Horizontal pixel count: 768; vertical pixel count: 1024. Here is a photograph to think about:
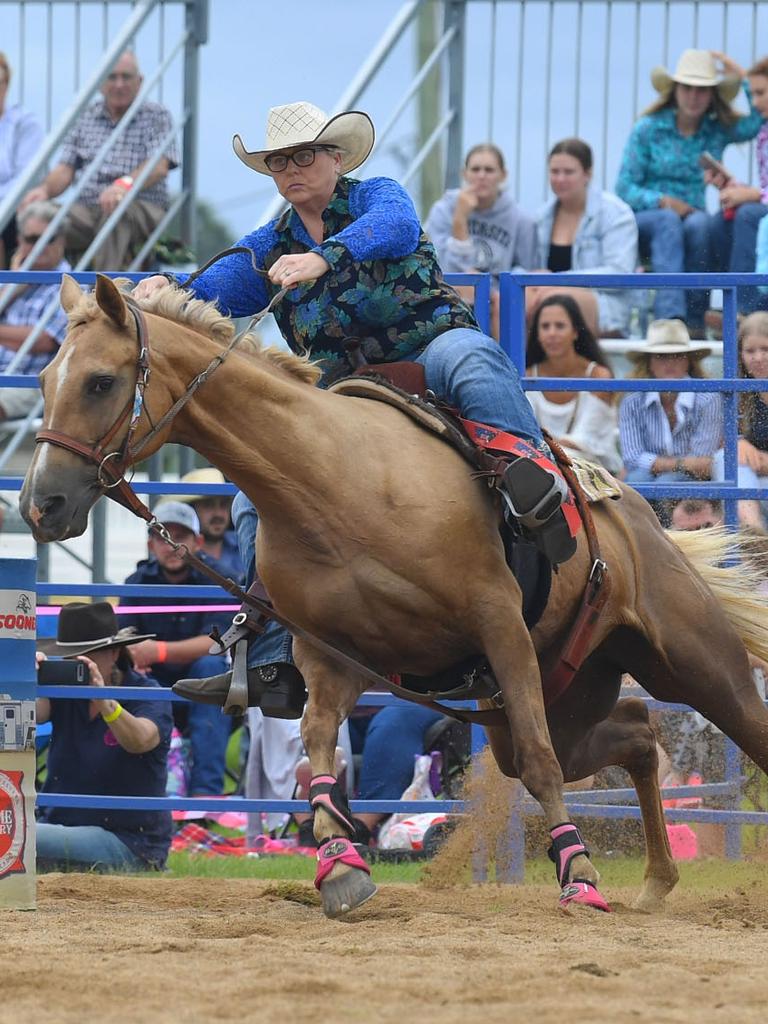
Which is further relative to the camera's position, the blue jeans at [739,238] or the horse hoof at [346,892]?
the blue jeans at [739,238]

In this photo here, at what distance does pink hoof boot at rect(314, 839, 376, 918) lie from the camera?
16.3 feet

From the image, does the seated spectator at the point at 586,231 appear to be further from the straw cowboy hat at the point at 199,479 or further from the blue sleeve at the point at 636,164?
the straw cowboy hat at the point at 199,479

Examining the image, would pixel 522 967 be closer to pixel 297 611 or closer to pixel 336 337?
pixel 297 611

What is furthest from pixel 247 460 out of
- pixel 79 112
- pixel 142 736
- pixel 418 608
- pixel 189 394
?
pixel 79 112

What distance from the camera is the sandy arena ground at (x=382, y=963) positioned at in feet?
11.7

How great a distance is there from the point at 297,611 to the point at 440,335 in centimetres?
107

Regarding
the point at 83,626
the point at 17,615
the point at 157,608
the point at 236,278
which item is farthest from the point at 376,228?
the point at 157,608

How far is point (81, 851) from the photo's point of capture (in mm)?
7098

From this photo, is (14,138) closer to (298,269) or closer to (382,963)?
(298,269)

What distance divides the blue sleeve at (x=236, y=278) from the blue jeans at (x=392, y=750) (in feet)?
7.15

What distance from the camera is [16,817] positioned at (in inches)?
217

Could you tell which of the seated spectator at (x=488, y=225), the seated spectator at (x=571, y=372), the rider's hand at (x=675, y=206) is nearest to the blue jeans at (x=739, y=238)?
the rider's hand at (x=675, y=206)

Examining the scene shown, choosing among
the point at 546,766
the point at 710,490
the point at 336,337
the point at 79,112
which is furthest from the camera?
the point at 79,112

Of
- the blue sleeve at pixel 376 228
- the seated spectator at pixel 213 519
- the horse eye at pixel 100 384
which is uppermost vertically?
the blue sleeve at pixel 376 228
